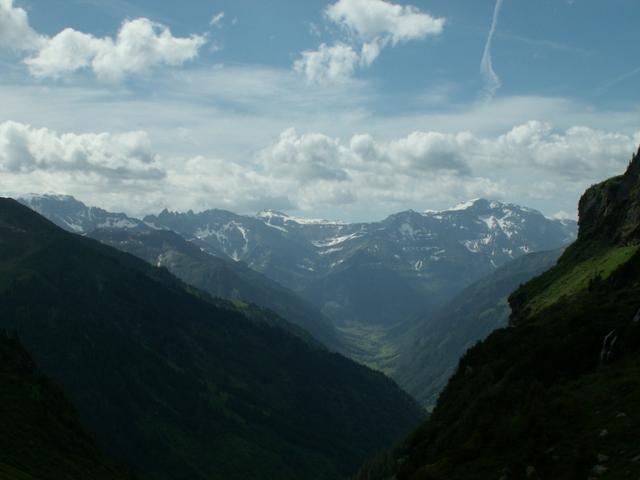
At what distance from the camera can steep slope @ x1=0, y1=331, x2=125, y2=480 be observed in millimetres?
106812

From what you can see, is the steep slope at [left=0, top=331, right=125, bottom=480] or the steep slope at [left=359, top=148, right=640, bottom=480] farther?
the steep slope at [left=0, top=331, right=125, bottom=480]

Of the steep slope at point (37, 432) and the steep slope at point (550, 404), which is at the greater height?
the steep slope at point (550, 404)

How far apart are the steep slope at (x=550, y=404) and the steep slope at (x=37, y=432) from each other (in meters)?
54.9

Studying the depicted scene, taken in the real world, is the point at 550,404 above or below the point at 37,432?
above

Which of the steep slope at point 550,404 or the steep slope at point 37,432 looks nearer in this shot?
the steep slope at point 550,404

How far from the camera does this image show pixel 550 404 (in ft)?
192

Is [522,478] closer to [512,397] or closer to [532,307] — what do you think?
[512,397]

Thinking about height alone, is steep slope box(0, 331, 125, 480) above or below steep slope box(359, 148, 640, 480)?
below

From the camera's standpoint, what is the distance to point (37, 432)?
12950cm

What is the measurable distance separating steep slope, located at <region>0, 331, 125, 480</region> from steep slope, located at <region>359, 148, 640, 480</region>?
54875 millimetres

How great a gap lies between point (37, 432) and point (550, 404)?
108m

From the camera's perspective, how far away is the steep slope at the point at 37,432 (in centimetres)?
10681

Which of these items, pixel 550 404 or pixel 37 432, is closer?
pixel 550 404

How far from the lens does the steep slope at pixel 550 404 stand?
4766 cm
